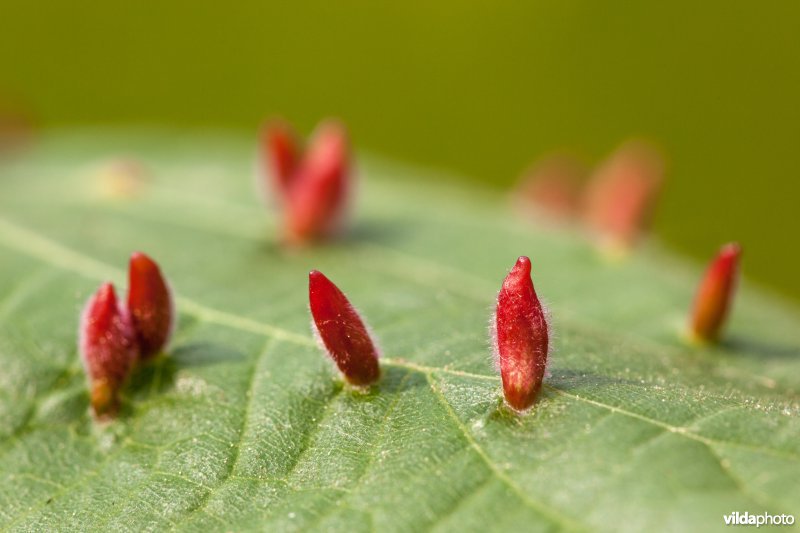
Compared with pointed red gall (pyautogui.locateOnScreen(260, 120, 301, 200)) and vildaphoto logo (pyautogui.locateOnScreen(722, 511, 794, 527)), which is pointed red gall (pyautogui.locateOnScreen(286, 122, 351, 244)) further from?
vildaphoto logo (pyautogui.locateOnScreen(722, 511, 794, 527))

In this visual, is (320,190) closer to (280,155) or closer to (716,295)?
(280,155)

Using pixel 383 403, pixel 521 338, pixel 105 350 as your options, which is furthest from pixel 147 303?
pixel 521 338

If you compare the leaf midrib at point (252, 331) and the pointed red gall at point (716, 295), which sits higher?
the pointed red gall at point (716, 295)

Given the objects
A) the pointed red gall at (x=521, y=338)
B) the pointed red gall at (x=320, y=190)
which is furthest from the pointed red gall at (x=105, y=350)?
the pointed red gall at (x=320, y=190)

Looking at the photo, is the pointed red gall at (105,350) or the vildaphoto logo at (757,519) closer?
the vildaphoto logo at (757,519)

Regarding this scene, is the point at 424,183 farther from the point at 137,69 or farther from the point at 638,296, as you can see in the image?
the point at 137,69

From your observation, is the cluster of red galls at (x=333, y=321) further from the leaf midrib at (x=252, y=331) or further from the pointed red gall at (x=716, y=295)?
the leaf midrib at (x=252, y=331)

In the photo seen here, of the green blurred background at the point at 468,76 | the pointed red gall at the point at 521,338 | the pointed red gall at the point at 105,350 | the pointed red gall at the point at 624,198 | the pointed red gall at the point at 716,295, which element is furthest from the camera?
the green blurred background at the point at 468,76
